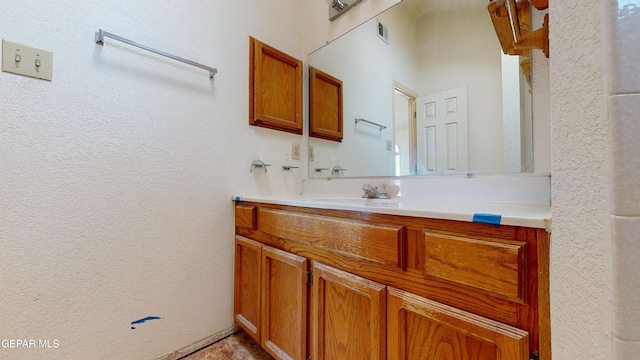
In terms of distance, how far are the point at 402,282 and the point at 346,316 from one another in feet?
0.78

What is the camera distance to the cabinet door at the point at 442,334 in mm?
506

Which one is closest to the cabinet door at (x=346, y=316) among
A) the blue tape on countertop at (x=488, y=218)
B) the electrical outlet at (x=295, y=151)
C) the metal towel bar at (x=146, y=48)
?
the blue tape on countertop at (x=488, y=218)

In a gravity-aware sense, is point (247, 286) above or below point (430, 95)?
below

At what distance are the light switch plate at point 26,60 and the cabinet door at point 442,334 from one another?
4.44 feet

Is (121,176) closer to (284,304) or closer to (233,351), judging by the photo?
(284,304)

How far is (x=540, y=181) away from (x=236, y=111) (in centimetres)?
136

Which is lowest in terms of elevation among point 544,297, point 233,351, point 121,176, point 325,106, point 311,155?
point 233,351

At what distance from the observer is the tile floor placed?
3.88 feet

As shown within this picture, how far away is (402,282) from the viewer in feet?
2.18

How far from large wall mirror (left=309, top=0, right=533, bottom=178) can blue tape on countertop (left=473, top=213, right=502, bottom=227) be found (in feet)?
1.65

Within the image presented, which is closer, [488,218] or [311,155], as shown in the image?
[488,218]

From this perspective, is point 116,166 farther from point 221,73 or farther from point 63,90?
point 221,73

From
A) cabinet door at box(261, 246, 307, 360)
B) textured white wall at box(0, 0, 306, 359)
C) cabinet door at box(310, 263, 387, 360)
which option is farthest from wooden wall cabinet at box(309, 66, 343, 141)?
cabinet door at box(310, 263, 387, 360)

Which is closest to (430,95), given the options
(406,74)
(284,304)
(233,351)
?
(406,74)
